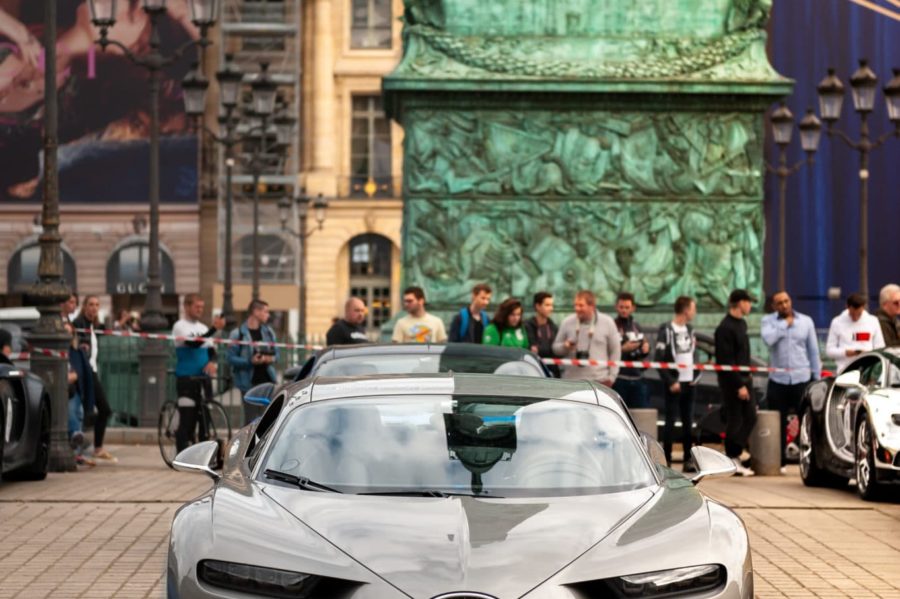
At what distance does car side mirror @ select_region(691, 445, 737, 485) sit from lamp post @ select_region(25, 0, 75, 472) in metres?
10.6

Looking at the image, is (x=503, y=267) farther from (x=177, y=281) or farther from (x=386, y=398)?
(x=177, y=281)

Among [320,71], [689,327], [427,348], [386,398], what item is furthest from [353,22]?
[386,398]

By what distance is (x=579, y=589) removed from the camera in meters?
6.32

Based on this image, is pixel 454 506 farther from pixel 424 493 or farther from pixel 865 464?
pixel 865 464

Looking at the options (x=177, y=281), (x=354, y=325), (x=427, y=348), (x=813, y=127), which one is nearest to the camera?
(x=427, y=348)

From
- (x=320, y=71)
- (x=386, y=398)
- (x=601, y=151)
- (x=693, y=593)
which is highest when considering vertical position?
(x=320, y=71)

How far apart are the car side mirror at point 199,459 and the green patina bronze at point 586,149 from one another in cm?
1526

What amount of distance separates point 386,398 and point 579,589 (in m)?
1.61

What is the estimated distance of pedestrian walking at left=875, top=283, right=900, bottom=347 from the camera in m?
19.4

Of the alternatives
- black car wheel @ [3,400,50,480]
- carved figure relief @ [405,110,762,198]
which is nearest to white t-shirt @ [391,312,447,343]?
black car wheel @ [3,400,50,480]

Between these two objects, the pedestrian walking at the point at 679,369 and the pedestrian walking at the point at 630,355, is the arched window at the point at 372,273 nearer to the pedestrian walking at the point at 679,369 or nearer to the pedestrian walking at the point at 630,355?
the pedestrian walking at the point at 630,355

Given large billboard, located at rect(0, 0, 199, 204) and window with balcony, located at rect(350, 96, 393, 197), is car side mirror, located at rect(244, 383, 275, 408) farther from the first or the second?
window with balcony, located at rect(350, 96, 393, 197)

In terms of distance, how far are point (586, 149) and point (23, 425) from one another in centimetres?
939

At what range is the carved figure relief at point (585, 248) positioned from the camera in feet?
78.3
